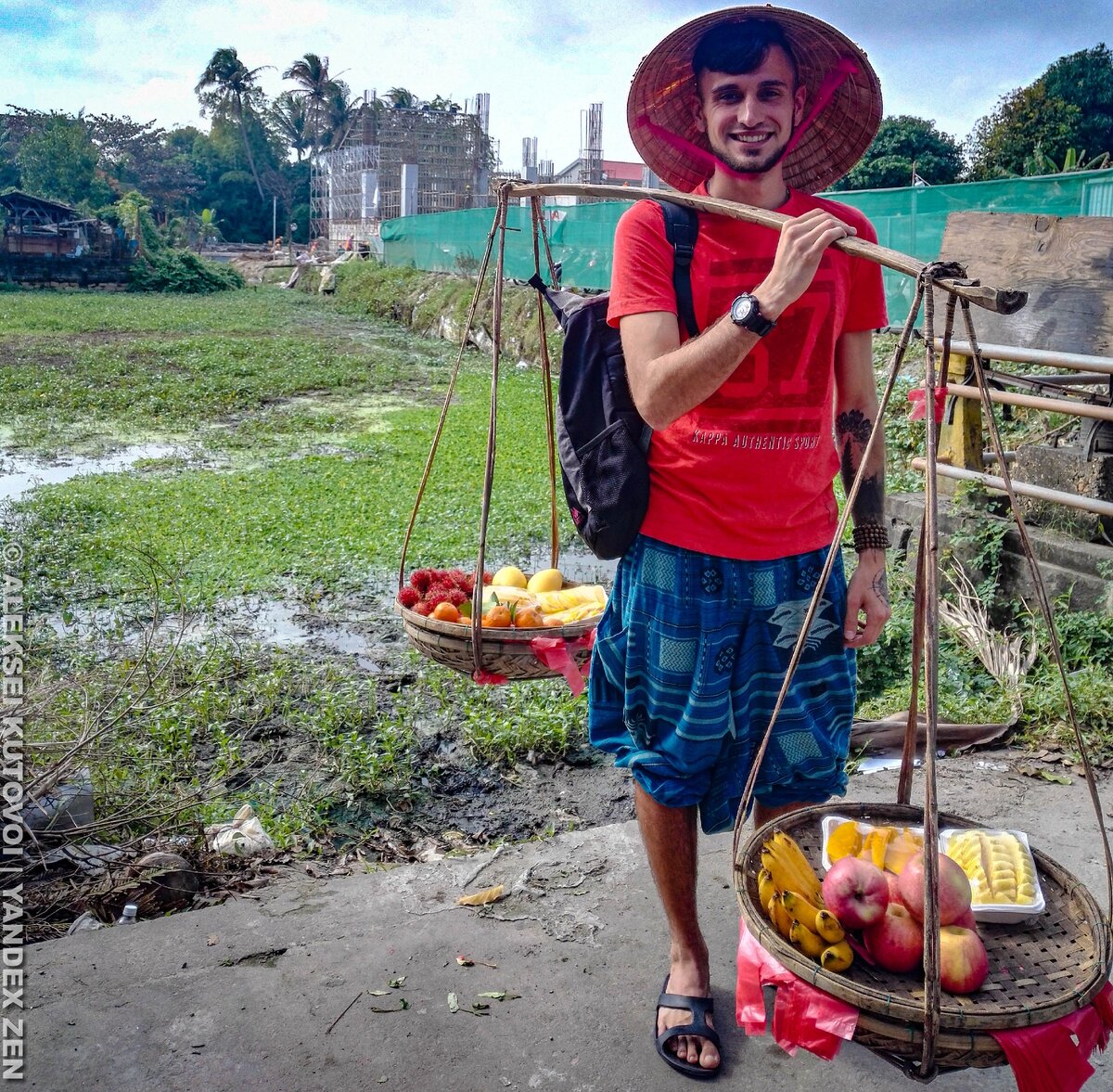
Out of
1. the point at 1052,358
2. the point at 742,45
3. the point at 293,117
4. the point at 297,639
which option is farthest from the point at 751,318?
the point at 293,117

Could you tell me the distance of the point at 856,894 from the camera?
1566 mm

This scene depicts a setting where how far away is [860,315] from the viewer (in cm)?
191

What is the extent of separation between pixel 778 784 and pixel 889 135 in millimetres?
23079

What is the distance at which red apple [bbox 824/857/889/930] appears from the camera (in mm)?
1556

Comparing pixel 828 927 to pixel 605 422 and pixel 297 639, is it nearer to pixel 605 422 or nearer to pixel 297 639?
pixel 605 422

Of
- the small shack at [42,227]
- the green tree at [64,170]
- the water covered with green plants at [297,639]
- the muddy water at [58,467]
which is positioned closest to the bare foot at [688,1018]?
the water covered with green plants at [297,639]

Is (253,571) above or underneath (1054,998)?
underneath

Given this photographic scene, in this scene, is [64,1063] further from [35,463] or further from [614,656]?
[35,463]

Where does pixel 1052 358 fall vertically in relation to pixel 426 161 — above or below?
below

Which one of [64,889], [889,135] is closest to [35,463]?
[64,889]

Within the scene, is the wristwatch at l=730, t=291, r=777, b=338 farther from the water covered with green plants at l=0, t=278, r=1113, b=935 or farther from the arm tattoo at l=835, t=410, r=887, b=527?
the water covered with green plants at l=0, t=278, r=1113, b=935

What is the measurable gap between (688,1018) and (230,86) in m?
51.1

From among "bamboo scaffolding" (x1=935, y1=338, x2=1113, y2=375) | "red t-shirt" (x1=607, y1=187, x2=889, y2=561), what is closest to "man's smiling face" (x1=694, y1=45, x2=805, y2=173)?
"red t-shirt" (x1=607, y1=187, x2=889, y2=561)

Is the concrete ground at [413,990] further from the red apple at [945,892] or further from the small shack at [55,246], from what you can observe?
the small shack at [55,246]
